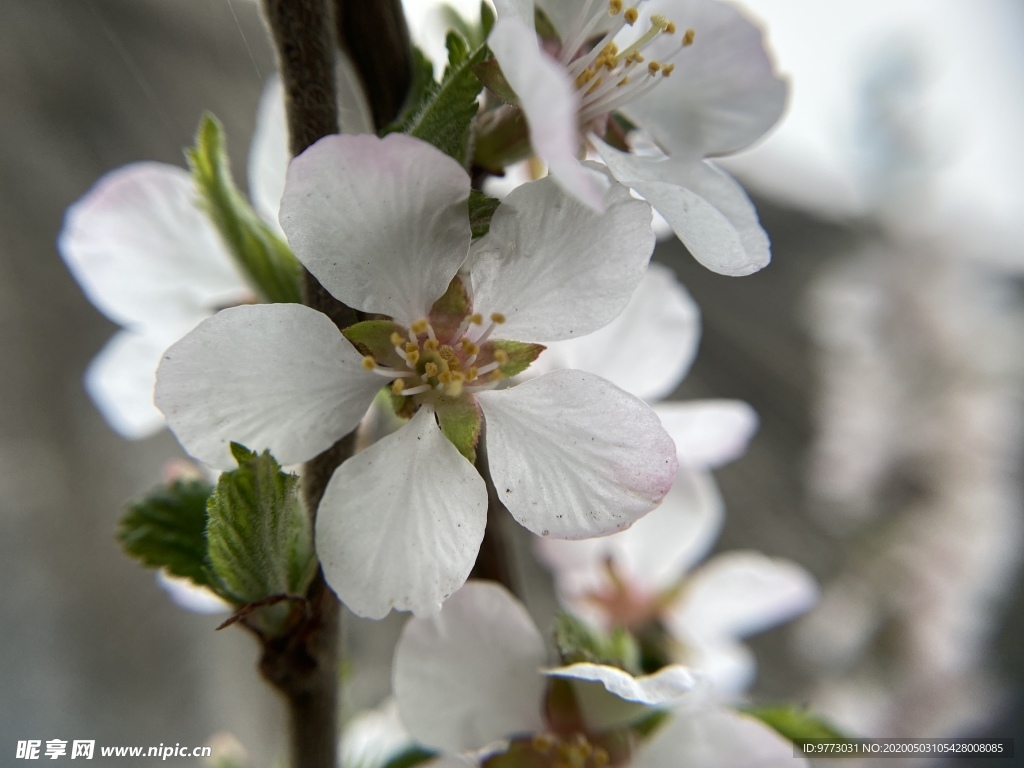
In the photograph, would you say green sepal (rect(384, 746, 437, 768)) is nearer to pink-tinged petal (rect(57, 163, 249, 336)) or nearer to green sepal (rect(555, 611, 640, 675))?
green sepal (rect(555, 611, 640, 675))

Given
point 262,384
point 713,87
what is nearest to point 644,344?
point 713,87

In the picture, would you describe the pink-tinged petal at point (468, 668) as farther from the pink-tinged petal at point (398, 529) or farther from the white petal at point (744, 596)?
the white petal at point (744, 596)

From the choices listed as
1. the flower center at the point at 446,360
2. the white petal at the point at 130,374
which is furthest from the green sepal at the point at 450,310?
the white petal at the point at 130,374

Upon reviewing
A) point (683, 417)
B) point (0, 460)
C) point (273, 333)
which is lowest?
point (0, 460)

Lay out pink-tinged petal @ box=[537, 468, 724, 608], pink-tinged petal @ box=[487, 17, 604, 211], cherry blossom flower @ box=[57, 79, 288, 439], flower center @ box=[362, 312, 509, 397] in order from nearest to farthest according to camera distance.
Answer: pink-tinged petal @ box=[487, 17, 604, 211]
flower center @ box=[362, 312, 509, 397]
cherry blossom flower @ box=[57, 79, 288, 439]
pink-tinged petal @ box=[537, 468, 724, 608]

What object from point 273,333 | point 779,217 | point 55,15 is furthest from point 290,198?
point 779,217

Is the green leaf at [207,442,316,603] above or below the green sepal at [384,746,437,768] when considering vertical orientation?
above

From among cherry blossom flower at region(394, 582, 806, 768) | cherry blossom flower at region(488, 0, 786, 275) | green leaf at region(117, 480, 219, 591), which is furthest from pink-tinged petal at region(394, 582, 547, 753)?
cherry blossom flower at region(488, 0, 786, 275)

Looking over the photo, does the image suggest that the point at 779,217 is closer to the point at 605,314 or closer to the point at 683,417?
the point at 683,417
